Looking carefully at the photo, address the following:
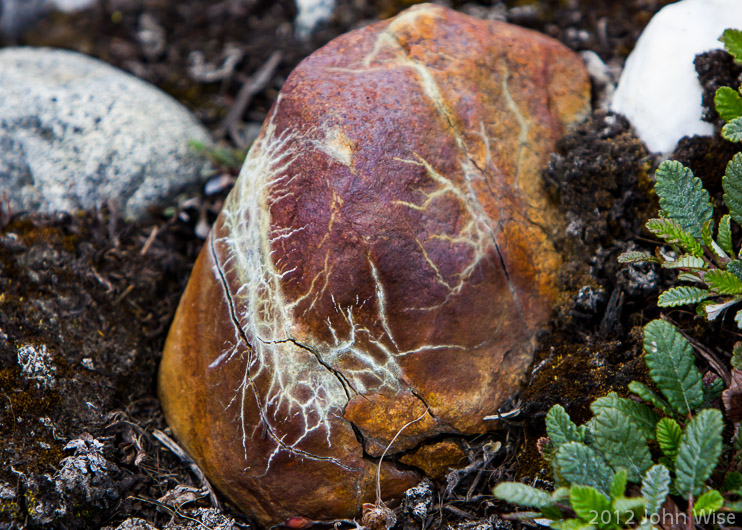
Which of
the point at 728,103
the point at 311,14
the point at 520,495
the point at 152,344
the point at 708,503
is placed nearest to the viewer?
the point at 708,503

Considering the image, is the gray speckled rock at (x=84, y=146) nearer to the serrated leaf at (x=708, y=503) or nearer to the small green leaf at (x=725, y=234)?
the small green leaf at (x=725, y=234)

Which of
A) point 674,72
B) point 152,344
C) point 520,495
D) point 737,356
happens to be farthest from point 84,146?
point 737,356

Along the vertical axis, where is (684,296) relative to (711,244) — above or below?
below

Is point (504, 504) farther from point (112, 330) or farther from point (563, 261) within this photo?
point (112, 330)

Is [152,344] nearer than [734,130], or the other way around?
[734,130]

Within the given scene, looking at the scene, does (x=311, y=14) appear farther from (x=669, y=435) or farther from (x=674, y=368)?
(x=669, y=435)

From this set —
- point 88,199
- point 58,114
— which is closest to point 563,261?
point 88,199

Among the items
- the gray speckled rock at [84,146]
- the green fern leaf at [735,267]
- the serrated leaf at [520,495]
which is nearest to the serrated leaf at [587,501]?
the serrated leaf at [520,495]
